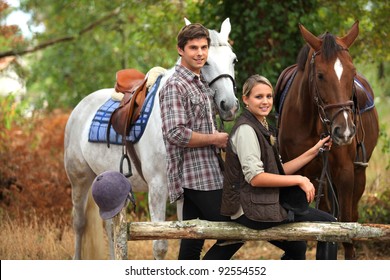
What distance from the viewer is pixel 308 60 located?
247 inches

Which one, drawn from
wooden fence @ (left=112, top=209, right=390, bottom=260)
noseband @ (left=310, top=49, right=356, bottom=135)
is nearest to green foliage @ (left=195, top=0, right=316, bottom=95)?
noseband @ (left=310, top=49, right=356, bottom=135)

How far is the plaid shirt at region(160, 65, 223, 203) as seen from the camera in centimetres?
499

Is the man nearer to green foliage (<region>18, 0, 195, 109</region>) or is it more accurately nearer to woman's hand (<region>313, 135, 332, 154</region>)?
woman's hand (<region>313, 135, 332, 154</region>)

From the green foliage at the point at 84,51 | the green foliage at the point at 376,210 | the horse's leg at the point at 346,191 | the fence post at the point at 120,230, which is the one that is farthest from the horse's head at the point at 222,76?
the green foliage at the point at 84,51

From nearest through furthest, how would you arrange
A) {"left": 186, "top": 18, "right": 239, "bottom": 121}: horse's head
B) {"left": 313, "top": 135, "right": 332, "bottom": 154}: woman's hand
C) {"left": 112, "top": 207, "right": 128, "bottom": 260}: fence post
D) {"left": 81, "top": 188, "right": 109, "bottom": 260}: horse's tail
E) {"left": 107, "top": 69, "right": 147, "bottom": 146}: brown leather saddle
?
1. {"left": 112, "top": 207, "right": 128, "bottom": 260}: fence post
2. {"left": 313, "top": 135, "right": 332, "bottom": 154}: woman's hand
3. {"left": 186, "top": 18, "right": 239, "bottom": 121}: horse's head
4. {"left": 107, "top": 69, "right": 147, "bottom": 146}: brown leather saddle
5. {"left": 81, "top": 188, "right": 109, "bottom": 260}: horse's tail

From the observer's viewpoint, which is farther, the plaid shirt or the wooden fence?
the plaid shirt

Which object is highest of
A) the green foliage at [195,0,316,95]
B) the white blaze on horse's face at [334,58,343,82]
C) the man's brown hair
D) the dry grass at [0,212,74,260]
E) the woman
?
the green foliage at [195,0,316,95]

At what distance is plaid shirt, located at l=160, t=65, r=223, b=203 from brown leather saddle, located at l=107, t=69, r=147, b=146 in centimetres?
112

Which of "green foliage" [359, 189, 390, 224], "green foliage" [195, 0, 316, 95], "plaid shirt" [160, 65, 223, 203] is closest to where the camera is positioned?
"plaid shirt" [160, 65, 223, 203]

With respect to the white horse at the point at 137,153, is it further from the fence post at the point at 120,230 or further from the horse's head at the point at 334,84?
the fence post at the point at 120,230

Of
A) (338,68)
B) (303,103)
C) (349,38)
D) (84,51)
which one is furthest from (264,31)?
(84,51)

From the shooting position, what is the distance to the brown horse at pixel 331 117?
5.70m
